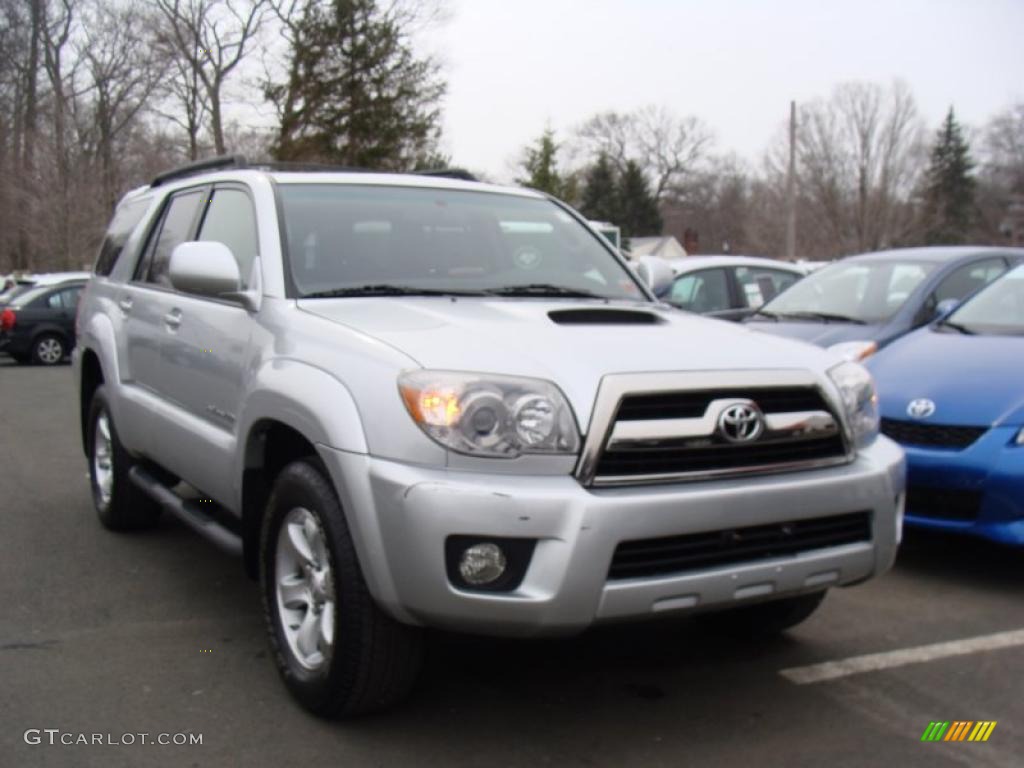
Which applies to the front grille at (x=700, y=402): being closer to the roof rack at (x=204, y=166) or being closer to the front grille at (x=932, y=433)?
the front grille at (x=932, y=433)

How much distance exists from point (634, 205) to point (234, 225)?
67206 millimetres

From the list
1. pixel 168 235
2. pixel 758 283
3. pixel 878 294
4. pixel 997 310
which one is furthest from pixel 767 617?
pixel 758 283

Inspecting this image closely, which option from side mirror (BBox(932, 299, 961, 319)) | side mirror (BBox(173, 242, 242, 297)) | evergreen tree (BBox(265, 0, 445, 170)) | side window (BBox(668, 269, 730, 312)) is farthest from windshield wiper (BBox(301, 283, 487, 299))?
evergreen tree (BBox(265, 0, 445, 170))

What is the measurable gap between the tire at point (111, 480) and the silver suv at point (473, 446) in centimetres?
129

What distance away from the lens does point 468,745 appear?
3230 millimetres

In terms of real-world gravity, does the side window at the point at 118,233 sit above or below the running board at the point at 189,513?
above

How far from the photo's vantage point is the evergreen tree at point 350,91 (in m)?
37.9

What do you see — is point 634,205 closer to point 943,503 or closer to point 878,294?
point 878,294

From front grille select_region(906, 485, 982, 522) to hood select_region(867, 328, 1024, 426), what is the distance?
0.33m

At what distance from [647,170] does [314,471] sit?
79.0 meters

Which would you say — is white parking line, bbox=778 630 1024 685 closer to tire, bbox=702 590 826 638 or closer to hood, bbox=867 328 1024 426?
tire, bbox=702 590 826 638

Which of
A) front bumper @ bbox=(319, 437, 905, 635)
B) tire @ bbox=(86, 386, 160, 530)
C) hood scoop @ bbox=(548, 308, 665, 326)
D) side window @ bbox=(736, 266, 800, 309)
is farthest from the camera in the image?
side window @ bbox=(736, 266, 800, 309)

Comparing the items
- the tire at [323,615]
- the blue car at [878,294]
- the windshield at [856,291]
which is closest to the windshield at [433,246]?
the tire at [323,615]

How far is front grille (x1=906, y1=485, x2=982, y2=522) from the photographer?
484 centimetres
